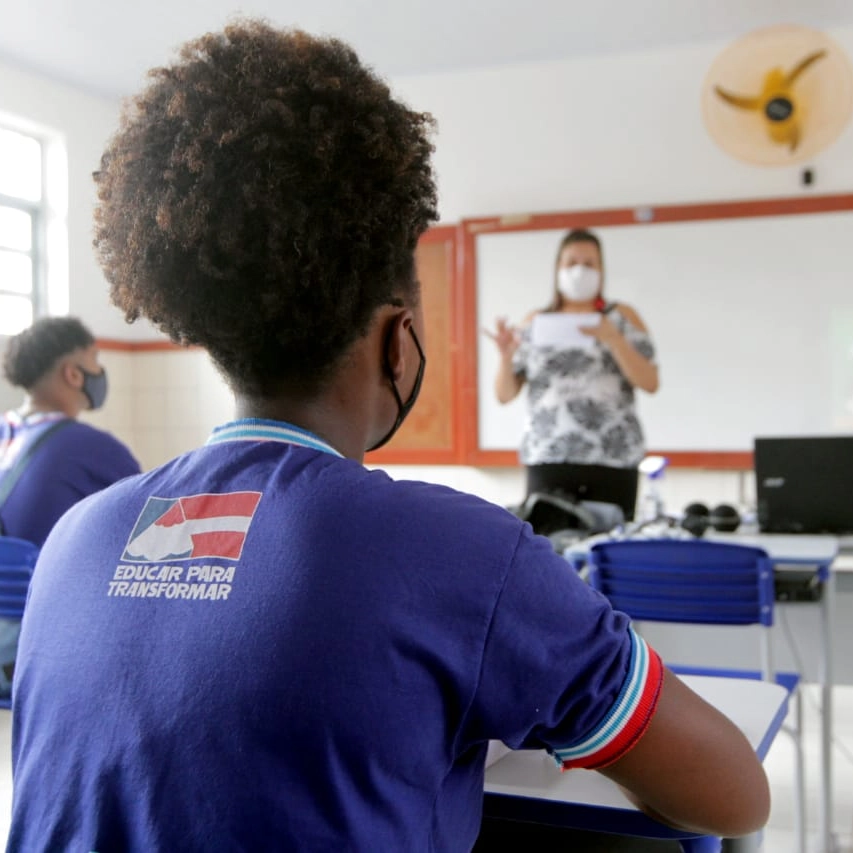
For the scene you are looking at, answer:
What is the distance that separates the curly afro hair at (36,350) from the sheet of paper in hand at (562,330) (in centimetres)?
203

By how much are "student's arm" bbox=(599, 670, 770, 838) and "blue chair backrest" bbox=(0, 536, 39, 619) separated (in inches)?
82.0

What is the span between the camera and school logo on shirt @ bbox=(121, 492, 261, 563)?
0.78m

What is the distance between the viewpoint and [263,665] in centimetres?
72

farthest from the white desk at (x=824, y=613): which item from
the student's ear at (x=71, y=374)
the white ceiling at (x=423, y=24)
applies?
the white ceiling at (x=423, y=24)

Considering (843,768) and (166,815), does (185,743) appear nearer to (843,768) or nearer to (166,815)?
(166,815)

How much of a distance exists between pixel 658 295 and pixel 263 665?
4.79 m

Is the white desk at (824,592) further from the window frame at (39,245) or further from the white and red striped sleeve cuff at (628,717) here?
the window frame at (39,245)

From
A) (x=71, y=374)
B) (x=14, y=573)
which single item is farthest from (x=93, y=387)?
(x=14, y=573)

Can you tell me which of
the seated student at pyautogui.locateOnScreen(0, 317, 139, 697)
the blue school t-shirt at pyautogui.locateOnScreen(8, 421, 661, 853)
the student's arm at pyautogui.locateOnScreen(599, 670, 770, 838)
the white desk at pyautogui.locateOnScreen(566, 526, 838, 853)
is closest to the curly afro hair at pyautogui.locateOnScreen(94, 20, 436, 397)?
the blue school t-shirt at pyautogui.locateOnScreen(8, 421, 661, 853)

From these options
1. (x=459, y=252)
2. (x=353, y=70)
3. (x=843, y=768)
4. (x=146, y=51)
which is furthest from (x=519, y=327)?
(x=353, y=70)

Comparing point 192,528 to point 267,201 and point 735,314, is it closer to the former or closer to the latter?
point 267,201

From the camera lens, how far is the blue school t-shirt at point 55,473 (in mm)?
2904

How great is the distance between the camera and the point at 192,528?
804mm

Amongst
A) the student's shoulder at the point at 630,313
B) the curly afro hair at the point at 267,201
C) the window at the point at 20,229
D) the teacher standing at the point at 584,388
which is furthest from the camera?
the window at the point at 20,229
